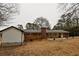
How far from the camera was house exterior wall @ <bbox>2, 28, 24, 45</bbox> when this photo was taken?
16.5 feet

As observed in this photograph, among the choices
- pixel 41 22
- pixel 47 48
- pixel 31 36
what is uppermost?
pixel 41 22

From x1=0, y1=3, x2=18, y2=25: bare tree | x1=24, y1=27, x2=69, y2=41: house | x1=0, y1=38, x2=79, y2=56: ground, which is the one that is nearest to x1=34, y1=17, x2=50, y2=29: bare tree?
x1=24, y1=27, x2=69, y2=41: house

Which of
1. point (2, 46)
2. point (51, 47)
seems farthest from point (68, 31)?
point (2, 46)

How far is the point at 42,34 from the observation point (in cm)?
508

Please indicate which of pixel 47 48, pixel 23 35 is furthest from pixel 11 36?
pixel 47 48

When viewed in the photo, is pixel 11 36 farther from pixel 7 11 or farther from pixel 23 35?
pixel 7 11

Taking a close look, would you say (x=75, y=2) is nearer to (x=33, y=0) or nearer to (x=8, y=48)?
(x=33, y=0)

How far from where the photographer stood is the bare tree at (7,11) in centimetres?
505

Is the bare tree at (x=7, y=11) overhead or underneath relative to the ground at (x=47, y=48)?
overhead

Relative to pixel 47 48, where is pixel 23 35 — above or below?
above

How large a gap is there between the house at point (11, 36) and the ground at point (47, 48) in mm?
80

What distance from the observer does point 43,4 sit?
5.05m

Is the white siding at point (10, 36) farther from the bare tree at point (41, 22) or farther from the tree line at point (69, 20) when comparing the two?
the tree line at point (69, 20)

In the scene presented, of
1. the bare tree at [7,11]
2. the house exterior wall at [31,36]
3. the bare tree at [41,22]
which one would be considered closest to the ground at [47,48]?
the house exterior wall at [31,36]
